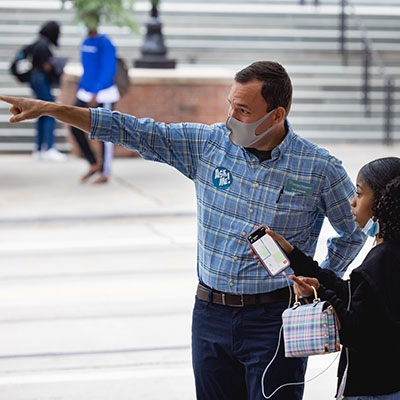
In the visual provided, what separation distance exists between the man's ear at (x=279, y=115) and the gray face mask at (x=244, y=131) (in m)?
0.02

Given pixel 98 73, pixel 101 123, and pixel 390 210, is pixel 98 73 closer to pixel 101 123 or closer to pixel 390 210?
pixel 101 123

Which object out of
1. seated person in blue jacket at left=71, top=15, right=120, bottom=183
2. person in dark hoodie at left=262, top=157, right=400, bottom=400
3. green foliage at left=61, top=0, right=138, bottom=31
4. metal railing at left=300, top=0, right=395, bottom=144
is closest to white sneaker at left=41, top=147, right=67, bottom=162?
green foliage at left=61, top=0, right=138, bottom=31

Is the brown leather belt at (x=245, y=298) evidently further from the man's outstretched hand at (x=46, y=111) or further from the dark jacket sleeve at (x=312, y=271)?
the man's outstretched hand at (x=46, y=111)

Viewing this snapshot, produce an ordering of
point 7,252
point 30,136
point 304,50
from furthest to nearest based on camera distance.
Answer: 1. point 304,50
2. point 30,136
3. point 7,252

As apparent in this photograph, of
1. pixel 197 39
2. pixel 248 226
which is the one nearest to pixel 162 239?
pixel 248 226

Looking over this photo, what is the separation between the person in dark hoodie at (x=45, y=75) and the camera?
619 inches

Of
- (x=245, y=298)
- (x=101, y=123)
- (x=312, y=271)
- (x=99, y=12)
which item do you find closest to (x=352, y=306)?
(x=312, y=271)

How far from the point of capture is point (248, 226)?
134 inches

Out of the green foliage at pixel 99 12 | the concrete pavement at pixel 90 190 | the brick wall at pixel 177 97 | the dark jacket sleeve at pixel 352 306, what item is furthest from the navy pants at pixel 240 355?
the brick wall at pixel 177 97

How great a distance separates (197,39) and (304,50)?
7.81 ft

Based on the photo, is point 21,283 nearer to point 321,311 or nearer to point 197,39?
point 321,311

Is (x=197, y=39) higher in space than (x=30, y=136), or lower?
higher

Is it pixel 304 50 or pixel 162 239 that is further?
pixel 304 50

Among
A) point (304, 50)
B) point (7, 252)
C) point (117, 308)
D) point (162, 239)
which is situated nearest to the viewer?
point (117, 308)
